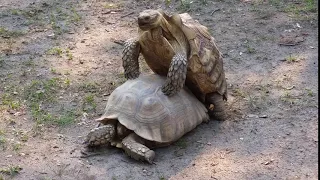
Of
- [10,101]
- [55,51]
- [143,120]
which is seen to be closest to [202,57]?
[143,120]

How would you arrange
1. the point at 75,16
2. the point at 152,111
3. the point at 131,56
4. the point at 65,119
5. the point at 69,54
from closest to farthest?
the point at 152,111 → the point at 131,56 → the point at 65,119 → the point at 69,54 → the point at 75,16

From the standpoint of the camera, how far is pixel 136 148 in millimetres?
4539

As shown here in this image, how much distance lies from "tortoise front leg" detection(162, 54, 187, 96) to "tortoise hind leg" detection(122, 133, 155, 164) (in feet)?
1.57

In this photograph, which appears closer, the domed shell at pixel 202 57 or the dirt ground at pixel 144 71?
the dirt ground at pixel 144 71

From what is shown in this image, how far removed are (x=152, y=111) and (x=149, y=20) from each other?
0.75 m

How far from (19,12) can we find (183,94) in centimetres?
390

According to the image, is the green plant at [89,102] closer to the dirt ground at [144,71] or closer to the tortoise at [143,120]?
the dirt ground at [144,71]

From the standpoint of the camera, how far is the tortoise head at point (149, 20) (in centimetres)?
461

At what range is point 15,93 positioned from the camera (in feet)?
19.0

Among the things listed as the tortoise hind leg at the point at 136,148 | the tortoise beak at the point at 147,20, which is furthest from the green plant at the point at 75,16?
the tortoise hind leg at the point at 136,148

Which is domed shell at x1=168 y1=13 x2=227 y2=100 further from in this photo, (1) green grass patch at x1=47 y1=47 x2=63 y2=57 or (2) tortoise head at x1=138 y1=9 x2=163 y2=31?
(1) green grass patch at x1=47 y1=47 x2=63 y2=57

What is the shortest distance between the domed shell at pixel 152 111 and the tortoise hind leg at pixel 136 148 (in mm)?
75

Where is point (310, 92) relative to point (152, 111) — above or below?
below

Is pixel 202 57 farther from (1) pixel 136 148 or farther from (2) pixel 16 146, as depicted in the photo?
(2) pixel 16 146
